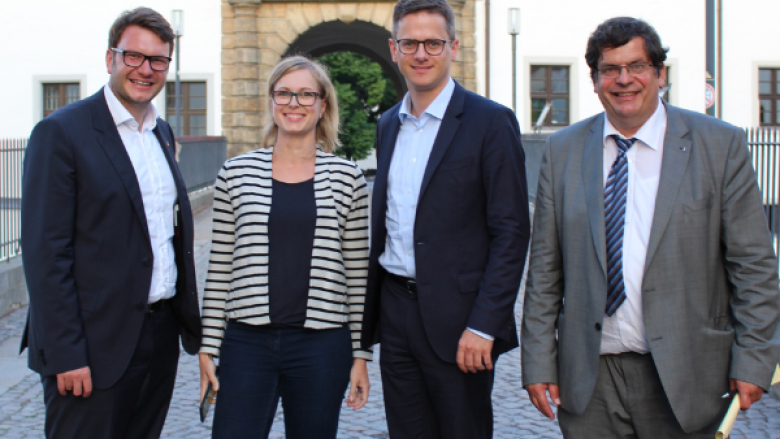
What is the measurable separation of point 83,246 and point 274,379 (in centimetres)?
79

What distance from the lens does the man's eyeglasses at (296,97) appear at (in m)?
3.13

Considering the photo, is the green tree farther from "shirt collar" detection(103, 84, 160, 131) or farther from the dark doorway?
"shirt collar" detection(103, 84, 160, 131)

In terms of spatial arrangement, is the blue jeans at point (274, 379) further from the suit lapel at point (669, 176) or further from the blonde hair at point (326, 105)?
the suit lapel at point (669, 176)

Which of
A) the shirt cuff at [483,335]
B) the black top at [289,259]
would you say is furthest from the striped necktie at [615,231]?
the black top at [289,259]

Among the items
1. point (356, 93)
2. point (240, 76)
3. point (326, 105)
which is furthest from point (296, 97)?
point (356, 93)

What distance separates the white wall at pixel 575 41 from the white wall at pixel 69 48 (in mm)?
6508

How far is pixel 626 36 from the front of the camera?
2.75 m

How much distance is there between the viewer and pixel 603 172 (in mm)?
2824

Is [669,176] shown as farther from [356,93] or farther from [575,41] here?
[356,93]

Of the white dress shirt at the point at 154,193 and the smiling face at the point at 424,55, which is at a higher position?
the smiling face at the point at 424,55

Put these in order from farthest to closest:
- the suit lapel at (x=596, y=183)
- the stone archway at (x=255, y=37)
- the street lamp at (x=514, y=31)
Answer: the stone archway at (x=255, y=37) → the street lamp at (x=514, y=31) → the suit lapel at (x=596, y=183)

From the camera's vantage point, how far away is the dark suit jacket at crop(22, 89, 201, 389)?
2777 mm

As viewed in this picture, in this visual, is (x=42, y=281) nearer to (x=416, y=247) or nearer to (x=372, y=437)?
(x=416, y=247)

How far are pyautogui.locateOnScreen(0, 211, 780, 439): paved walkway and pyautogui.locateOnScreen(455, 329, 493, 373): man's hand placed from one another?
1.87 meters
